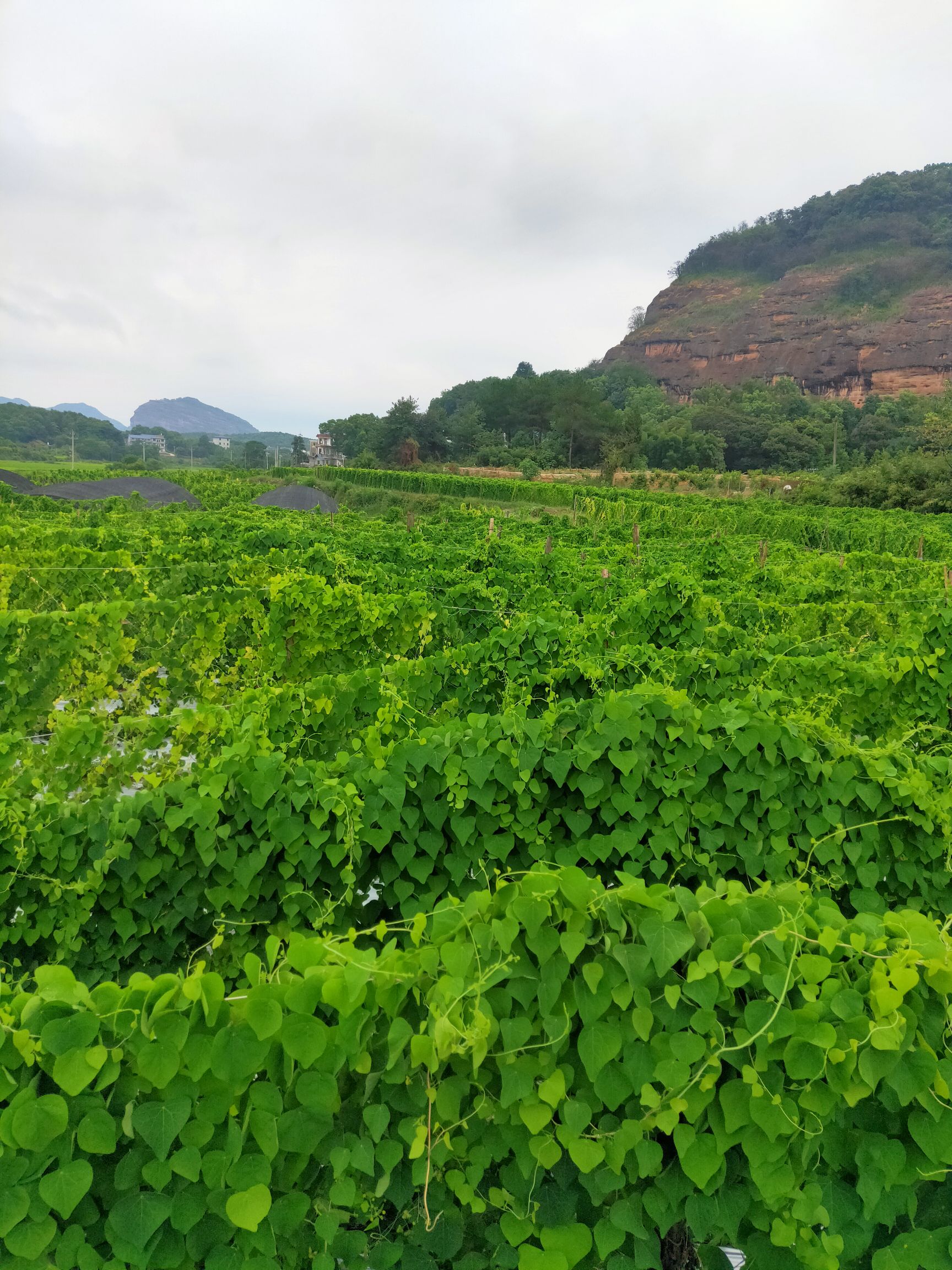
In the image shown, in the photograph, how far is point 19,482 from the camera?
37.2 metres

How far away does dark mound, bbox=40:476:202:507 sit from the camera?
35656mm

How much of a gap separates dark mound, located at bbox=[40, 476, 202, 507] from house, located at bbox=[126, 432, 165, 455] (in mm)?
99405

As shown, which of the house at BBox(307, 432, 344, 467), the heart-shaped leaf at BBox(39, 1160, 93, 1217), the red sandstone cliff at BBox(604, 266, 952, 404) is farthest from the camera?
the red sandstone cliff at BBox(604, 266, 952, 404)

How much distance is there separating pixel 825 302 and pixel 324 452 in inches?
3504

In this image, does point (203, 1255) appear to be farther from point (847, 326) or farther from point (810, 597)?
point (847, 326)

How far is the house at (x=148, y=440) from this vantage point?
140 m

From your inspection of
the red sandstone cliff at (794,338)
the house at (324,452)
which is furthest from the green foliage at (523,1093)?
the red sandstone cliff at (794,338)

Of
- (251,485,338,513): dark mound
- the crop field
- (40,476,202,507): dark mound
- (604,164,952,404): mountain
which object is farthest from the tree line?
the crop field

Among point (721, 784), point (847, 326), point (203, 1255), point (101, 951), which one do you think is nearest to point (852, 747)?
point (721, 784)

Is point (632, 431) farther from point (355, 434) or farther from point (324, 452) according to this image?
point (324, 452)

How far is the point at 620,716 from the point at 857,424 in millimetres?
94288

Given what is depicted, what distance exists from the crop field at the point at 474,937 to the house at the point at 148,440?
137790mm

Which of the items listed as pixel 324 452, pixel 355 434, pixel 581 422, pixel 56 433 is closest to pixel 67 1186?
pixel 581 422

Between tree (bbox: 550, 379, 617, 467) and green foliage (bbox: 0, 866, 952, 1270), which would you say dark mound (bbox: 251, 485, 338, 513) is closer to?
green foliage (bbox: 0, 866, 952, 1270)
